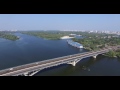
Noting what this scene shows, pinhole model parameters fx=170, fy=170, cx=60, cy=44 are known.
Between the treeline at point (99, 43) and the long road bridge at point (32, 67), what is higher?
the long road bridge at point (32, 67)

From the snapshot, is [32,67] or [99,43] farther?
[99,43]

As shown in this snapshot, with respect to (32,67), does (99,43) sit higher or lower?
lower

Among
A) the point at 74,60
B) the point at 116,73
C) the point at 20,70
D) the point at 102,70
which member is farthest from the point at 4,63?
the point at 116,73

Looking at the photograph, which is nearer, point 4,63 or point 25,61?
point 4,63

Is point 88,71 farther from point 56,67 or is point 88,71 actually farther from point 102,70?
point 56,67

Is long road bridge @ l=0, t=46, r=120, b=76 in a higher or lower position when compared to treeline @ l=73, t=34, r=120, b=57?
higher

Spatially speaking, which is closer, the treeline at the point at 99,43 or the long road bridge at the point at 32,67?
the long road bridge at the point at 32,67

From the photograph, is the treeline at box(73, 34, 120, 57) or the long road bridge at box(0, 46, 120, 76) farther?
the treeline at box(73, 34, 120, 57)
